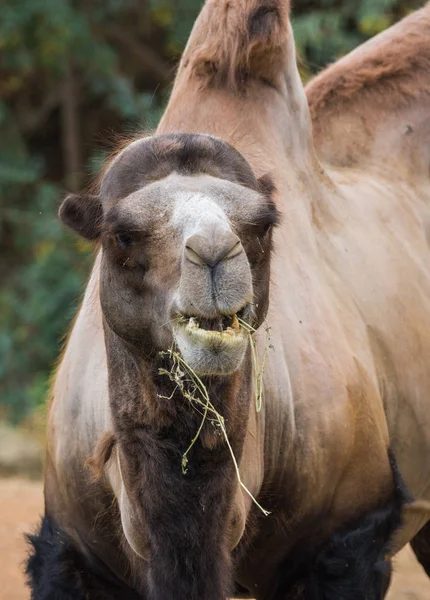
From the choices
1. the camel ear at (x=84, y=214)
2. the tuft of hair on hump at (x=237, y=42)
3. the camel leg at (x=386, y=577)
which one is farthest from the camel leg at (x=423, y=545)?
the camel ear at (x=84, y=214)

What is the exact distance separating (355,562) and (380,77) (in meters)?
2.41

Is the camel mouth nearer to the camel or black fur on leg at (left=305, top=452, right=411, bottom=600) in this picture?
the camel

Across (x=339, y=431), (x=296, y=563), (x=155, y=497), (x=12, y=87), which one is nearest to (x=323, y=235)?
(x=339, y=431)

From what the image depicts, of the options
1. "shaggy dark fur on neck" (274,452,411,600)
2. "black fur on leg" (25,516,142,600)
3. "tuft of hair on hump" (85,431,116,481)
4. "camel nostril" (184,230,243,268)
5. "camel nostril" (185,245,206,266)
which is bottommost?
"black fur on leg" (25,516,142,600)

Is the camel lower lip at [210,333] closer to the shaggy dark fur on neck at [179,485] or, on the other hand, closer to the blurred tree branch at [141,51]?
the shaggy dark fur on neck at [179,485]

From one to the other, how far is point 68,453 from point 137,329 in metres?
0.93

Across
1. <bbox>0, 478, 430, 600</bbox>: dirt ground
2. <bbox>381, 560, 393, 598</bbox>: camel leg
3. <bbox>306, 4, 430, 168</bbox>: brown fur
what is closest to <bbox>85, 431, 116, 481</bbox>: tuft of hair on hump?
<bbox>381, 560, 393, 598</bbox>: camel leg

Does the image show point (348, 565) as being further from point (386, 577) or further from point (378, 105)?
point (378, 105)

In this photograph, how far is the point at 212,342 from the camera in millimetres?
3006

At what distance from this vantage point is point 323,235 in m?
4.64

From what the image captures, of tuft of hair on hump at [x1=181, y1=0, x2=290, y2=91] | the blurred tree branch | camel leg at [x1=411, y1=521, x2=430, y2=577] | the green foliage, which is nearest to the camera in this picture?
tuft of hair on hump at [x1=181, y1=0, x2=290, y2=91]

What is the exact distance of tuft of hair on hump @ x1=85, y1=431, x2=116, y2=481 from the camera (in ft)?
11.9

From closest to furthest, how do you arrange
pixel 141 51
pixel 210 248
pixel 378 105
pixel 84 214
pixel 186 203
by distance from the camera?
pixel 210 248
pixel 186 203
pixel 84 214
pixel 378 105
pixel 141 51

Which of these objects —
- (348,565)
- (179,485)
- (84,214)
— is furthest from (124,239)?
(348,565)
